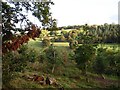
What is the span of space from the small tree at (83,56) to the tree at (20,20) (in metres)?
6.02

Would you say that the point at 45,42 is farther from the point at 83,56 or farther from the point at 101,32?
the point at 101,32

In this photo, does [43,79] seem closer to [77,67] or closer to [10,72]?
[77,67]

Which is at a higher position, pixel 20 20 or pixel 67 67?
pixel 20 20

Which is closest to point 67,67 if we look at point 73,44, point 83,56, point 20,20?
point 83,56

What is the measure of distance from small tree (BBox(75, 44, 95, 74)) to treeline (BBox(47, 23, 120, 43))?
5.11ft

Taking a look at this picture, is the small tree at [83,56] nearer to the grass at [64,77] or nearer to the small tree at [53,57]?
the grass at [64,77]

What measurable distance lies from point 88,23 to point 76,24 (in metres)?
0.80

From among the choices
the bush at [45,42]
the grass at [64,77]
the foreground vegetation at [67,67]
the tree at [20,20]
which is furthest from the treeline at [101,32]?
the tree at [20,20]

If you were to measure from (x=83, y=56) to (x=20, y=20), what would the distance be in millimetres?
6306

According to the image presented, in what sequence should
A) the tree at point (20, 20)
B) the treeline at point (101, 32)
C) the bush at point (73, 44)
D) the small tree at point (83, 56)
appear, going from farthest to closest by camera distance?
the treeline at point (101, 32) < the bush at point (73, 44) < the small tree at point (83, 56) < the tree at point (20, 20)

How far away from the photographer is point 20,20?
757cm

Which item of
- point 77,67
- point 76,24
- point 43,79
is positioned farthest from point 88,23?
point 43,79

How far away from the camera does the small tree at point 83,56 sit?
13359mm

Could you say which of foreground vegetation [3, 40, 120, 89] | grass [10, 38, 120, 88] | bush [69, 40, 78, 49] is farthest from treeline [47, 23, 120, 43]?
grass [10, 38, 120, 88]
